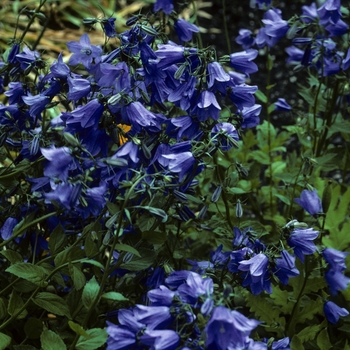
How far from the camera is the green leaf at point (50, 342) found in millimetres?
1289

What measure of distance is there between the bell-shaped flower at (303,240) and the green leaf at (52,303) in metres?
0.49

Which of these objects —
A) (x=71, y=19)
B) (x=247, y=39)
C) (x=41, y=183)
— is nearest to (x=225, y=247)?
(x=41, y=183)

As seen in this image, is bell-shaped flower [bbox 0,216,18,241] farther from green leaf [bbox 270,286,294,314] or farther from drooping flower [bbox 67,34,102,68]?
green leaf [bbox 270,286,294,314]

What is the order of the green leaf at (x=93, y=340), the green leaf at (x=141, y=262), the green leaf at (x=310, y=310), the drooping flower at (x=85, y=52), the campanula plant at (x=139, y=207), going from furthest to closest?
the green leaf at (x=310, y=310)
the drooping flower at (x=85, y=52)
the green leaf at (x=141, y=262)
the green leaf at (x=93, y=340)
the campanula plant at (x=139, y=207)

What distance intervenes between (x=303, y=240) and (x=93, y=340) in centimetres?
48

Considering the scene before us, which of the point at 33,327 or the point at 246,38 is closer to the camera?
the point at 33,327

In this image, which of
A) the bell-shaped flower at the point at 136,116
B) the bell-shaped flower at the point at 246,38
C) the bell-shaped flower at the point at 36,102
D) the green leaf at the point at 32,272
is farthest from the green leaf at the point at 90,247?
the bell-shaped flower at the point at 246,38

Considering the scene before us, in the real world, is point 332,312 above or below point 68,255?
below

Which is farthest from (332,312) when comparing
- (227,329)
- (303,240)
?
(227,329)

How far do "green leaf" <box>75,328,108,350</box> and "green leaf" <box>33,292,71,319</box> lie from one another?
0.12 m

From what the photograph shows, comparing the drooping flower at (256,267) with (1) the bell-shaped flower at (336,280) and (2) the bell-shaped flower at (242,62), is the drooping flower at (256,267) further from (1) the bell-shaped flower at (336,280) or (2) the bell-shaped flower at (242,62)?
(2) the bell-shaped flower at (242,62)

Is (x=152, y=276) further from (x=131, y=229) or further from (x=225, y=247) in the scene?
(x=225, y=247)

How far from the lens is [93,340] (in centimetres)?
130

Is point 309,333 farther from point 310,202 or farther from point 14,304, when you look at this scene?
point 14,304
